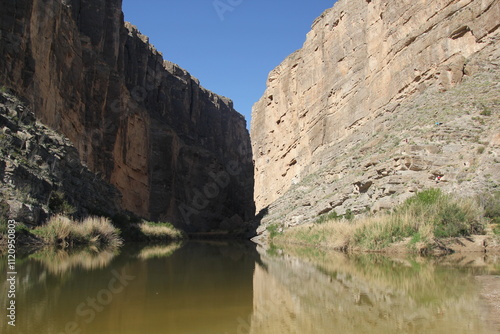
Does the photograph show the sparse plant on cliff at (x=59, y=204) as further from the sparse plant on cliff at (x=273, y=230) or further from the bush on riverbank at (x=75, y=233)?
the sparse plant on cliff at (x=273, y=230)

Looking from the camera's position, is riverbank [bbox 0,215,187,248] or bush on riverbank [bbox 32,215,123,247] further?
bush on riverbank [bbox 32,215,123,247]

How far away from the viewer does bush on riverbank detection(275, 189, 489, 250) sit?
1369 centimetres

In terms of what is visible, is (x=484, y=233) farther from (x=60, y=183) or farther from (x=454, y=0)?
(x=454, y=0)

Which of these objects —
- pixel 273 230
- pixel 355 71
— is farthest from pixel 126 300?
pixel 355 71

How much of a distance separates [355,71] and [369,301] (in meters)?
33.1

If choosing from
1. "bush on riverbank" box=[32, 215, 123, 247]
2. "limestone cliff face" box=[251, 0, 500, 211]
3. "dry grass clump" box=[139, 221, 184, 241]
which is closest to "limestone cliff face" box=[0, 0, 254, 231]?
"dry grass clump" box=[139, 221, 184, 241]

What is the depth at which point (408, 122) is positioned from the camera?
2452cm

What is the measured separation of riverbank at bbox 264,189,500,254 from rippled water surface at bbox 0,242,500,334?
4.01m

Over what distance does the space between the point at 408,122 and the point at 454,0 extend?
9469 millimetres

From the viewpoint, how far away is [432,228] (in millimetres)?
13773

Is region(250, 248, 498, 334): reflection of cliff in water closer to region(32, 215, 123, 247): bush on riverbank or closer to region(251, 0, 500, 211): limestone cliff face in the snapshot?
region(32, 215, 123, 247): bush on riverbank

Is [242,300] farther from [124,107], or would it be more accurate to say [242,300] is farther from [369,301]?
[124,107]

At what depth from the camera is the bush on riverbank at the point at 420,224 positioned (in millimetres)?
13688

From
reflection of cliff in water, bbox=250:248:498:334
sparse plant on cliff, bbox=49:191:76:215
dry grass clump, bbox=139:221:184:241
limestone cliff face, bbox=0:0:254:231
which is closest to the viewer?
reflection of cliff in water, bbox=250:248:498:334
